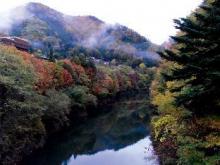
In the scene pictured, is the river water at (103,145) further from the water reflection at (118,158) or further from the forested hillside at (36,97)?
the forested hillside at (36,97)

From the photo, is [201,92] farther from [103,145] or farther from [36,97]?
[103,145]

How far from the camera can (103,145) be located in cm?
5622

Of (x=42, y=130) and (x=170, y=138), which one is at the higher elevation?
(x=170, y=138)

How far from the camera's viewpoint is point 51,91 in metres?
58.0

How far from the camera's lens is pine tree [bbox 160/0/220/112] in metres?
22.7

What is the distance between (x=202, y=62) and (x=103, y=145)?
115 ft

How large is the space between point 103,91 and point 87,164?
52.2 metres

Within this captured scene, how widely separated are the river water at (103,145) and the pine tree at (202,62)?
Result: 11049mm

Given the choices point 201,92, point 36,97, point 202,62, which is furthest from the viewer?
point 36,97

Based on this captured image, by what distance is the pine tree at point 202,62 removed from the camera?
74.5 ft

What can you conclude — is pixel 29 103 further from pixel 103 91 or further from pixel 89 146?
pixel 103 91

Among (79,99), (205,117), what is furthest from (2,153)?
(79,99)

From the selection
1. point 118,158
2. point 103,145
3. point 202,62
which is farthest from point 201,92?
point 103,145

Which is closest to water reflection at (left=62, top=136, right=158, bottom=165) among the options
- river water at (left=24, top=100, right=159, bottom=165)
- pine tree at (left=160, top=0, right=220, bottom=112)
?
river water at (left=24, top=100, right=159, bottom=165)
